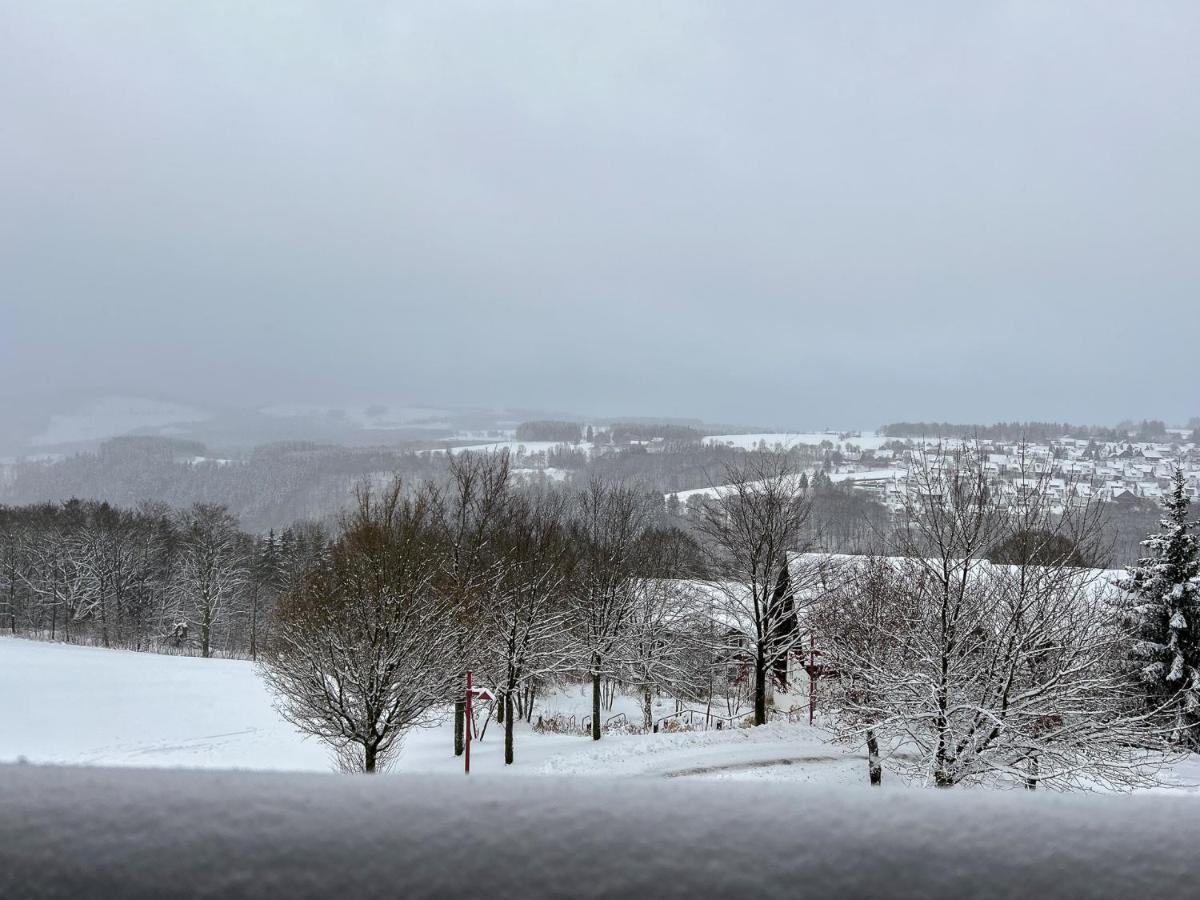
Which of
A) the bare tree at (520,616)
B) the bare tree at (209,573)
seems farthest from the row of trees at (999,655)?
the bare tree at (209,573)

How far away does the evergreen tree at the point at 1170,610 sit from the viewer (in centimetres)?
2281

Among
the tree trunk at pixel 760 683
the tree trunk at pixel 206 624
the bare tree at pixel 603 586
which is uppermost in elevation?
the bare tree at pixel 603 586

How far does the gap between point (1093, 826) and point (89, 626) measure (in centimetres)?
7400

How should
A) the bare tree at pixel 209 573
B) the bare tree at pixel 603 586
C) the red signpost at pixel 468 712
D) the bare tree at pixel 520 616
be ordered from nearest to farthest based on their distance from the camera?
the red signpost at pixel 468 712 → the bare tree at pixel 520 616 → the bare tree at pixel 603 586 → the bare tree at pixel 209 573

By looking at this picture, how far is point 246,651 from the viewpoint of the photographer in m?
62.1

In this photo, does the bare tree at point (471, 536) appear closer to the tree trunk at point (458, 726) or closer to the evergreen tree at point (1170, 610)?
the tree trunk at point (458, 726)

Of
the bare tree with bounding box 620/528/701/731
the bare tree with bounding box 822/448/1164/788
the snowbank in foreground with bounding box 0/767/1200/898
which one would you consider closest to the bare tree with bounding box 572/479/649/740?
the bare tree with bounding box 620/528/701/731

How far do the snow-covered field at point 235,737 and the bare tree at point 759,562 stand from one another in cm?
273

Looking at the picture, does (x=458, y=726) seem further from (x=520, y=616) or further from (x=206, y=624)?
(x=206, y=624)

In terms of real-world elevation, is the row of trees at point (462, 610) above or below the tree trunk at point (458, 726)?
above

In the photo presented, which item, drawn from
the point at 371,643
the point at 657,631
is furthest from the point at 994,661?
the point at 657,631

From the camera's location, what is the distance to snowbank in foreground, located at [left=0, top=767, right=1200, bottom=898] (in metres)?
0.67

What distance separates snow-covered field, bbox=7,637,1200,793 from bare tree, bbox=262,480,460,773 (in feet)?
10.2

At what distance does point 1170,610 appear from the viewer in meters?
23.3
